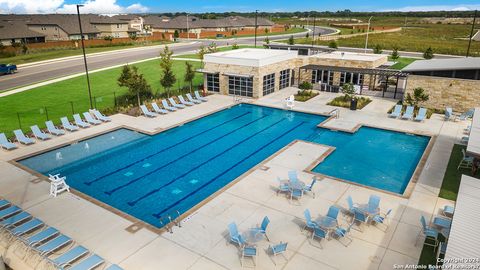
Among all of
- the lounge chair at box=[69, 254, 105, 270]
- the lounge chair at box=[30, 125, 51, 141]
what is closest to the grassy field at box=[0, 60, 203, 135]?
the lounge chair at box=[30, 125, 51, 141]

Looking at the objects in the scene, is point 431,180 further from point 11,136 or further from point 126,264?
point 11,136

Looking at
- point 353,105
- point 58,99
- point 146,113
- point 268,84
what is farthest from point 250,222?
point 58,99

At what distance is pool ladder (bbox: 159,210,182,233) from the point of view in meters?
12.1

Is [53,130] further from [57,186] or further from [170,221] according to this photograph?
[170,221]

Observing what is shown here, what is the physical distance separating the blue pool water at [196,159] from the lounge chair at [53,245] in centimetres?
274

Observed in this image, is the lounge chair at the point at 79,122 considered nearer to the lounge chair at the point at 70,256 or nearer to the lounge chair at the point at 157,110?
the lounge chair at the point at 157,110

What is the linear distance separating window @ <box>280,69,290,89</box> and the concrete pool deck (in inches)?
629

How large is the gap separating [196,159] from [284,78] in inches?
726

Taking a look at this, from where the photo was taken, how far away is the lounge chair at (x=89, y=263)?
31.8 ft

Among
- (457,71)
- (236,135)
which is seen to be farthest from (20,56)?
(457,71)

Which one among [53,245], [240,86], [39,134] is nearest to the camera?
[53,245]

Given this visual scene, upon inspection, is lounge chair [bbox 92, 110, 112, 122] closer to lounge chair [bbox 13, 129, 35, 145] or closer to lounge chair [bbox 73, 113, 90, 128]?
lounge chair [bbox 73, 113, 90, 128]

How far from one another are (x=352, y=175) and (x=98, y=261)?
11.7 m

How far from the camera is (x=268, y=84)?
1236 inches
